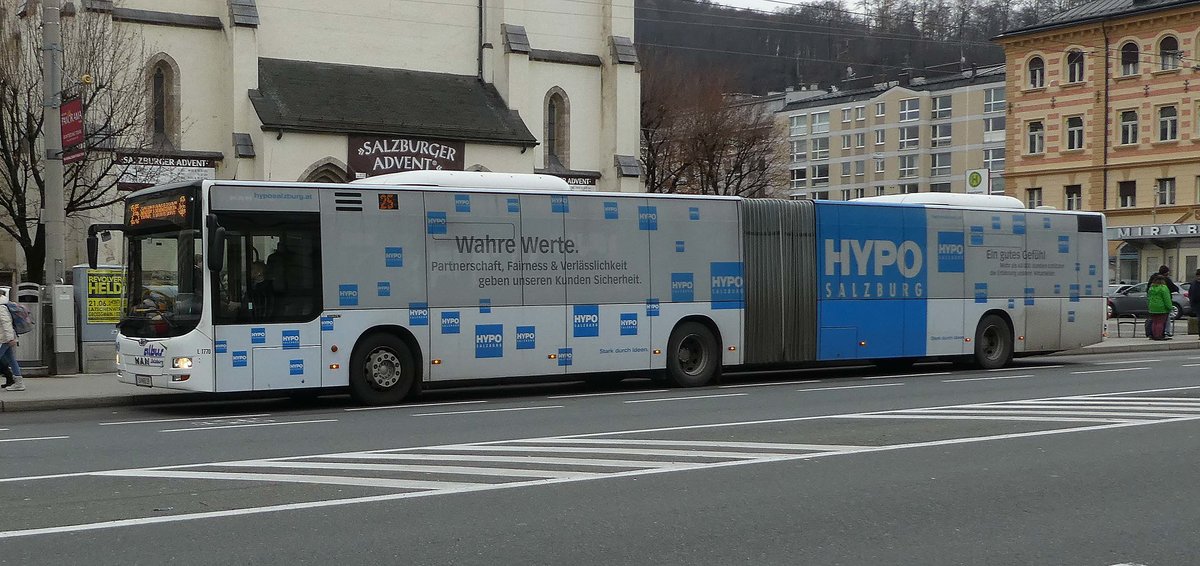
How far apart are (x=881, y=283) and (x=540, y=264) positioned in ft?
21.7

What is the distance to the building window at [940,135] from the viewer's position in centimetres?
9806

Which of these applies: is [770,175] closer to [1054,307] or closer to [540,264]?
[1054,307]

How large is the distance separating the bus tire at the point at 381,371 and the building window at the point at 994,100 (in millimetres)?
82457

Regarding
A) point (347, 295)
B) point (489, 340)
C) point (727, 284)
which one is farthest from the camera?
point (727, 284)

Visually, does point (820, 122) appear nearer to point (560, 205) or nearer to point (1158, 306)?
point (1158, 306)

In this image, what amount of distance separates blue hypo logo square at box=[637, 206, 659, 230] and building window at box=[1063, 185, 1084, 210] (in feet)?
159

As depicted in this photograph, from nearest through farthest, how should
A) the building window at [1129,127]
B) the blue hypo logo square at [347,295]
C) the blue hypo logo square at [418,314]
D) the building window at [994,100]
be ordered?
the blue hypo logo square at [347,295], the blue hypo logo square at [418,314], the building window at [1129,127], the building window at [994,100]

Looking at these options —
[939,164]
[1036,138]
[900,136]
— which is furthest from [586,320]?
[900,136]

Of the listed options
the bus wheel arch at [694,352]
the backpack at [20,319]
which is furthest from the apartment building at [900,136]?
the backpack at [20,319]

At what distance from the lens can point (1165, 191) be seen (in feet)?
196

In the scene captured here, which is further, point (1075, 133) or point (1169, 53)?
point (1075, 133)

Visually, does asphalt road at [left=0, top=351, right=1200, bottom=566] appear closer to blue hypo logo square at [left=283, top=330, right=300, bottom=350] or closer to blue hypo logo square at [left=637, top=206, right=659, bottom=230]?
blue hypo logo square at [left=283, top=330, right=300, bottom=350]

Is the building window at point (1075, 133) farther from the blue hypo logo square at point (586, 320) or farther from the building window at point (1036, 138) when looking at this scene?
the blue hypo logo square at point (586, 320)

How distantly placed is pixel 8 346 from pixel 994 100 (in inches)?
3348
